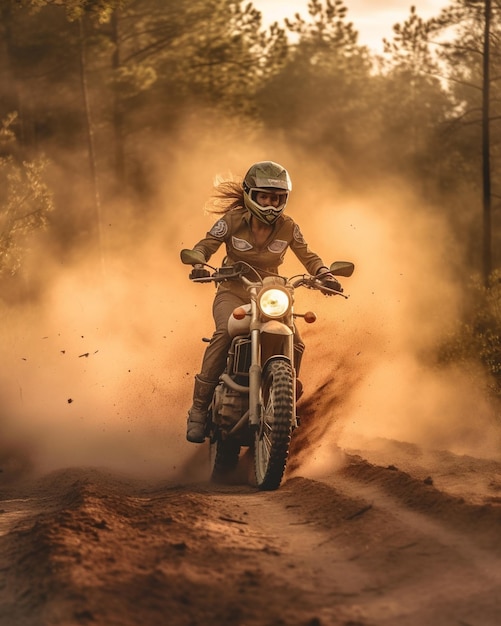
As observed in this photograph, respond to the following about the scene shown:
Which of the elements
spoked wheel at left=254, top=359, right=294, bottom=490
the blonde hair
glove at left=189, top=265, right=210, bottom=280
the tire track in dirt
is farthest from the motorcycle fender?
the blonde hair

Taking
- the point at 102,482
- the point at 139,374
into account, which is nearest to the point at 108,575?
the point at 102,482

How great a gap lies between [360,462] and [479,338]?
23.6ft

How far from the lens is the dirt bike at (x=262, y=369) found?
907 cm

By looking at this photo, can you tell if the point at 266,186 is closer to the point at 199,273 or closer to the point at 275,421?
the point at 199,273

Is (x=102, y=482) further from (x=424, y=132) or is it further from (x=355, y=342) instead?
(x=424, y=132)

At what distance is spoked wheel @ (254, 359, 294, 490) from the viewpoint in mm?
8992

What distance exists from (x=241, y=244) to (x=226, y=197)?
2.98 feet

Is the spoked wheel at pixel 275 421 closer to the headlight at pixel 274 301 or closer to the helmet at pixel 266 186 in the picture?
the headlight at pixel 274 301

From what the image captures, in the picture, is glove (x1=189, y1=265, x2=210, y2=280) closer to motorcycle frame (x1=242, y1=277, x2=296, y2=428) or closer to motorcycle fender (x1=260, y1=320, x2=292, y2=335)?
motorcycle frame (x1=242, y1=277, x2=296, y2=428)

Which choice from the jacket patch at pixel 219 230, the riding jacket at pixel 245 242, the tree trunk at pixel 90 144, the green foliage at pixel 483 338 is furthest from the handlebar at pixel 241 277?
the tree trunk at pixel 90 144

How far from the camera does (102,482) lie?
10750 mm

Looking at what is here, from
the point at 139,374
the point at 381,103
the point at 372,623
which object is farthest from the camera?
the point at 381,103

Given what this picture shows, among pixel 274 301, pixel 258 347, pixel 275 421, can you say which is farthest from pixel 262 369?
pixel 275 421

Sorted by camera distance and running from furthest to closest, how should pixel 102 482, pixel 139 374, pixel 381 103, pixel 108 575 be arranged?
1. pixel 381 103
2. pixel 139 374
3. pixel 102 482
4. pixel 108 575
